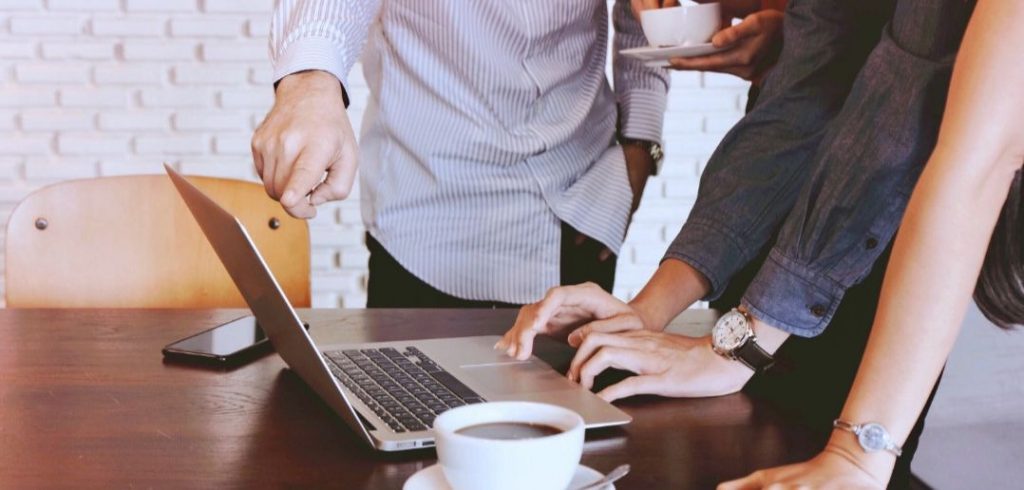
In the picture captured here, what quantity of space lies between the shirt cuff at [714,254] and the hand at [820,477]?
468 mm

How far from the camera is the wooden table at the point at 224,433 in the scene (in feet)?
2.58

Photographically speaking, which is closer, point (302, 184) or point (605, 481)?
point (605, 481)

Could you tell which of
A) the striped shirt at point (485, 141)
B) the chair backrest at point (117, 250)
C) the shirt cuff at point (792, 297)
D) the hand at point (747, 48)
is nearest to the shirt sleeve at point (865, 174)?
the shirt cuff at point (792, 297)

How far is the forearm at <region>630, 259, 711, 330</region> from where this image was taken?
118 centimetres

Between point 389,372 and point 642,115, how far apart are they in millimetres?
931

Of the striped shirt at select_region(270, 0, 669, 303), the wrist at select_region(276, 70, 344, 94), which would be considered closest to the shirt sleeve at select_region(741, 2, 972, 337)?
the wrist at select_region(276, 70, 344, 94)

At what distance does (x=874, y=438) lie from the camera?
730 mm

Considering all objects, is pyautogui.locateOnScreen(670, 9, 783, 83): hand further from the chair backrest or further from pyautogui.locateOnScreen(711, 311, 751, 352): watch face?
the chair backrest

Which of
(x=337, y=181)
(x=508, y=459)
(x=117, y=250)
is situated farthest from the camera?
(x=117, y=250)

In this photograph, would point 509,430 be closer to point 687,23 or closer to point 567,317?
point 567,317

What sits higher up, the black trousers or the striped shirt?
the striped shirt

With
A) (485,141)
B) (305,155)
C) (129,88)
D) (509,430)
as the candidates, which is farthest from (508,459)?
(129,88)

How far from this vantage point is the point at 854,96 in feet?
3.27

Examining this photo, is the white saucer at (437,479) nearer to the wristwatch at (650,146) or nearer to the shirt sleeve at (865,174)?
the shirt sleeve at (865,174)
